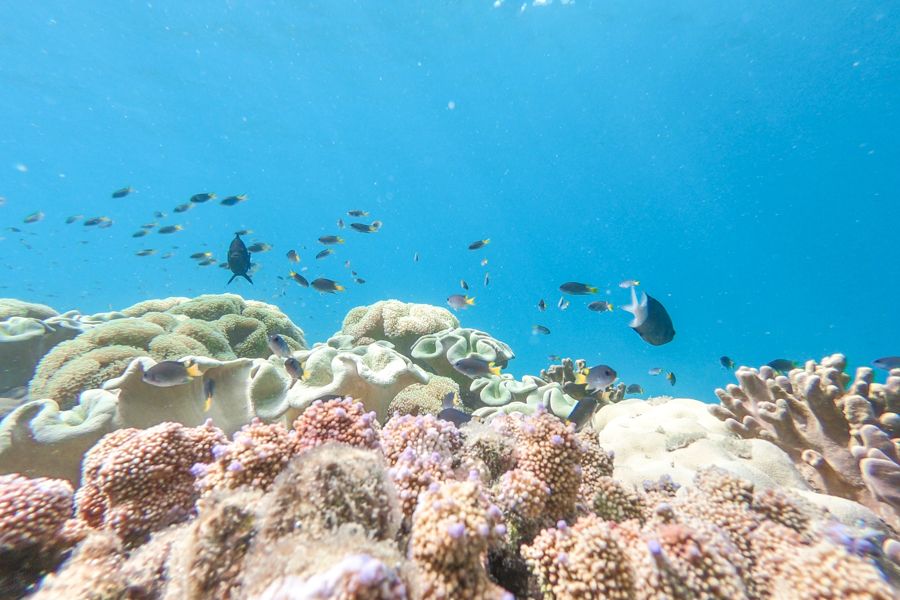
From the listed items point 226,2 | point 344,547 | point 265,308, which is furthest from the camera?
point 226,2

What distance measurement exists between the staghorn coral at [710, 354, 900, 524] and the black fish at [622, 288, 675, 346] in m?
0.96

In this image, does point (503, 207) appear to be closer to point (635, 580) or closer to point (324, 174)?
point (324, 174)

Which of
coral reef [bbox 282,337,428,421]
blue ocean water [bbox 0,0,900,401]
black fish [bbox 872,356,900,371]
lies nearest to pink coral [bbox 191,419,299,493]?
coral reef [bbox 282,337,428,421]

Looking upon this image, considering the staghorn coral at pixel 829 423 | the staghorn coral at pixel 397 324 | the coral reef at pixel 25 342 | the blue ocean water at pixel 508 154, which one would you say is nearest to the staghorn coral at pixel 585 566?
the staghorn coral at pixel 829 423

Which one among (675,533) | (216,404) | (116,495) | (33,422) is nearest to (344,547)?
(675,533)

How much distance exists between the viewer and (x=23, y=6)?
3080 centimetres

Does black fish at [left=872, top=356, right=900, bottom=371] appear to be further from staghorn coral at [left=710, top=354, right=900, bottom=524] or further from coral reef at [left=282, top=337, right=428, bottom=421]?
coral reef at [left=282, top=337, right=428, bottom=421]

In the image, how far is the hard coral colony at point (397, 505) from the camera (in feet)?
3.75

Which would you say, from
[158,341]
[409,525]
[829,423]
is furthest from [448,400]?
[158,341]

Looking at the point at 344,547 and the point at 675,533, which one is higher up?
the point at 675,533

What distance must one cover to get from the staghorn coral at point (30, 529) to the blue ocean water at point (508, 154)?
1339 centimetres

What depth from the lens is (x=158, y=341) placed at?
204 inches

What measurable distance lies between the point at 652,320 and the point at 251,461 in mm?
4609

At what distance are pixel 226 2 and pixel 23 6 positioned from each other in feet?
49.4
